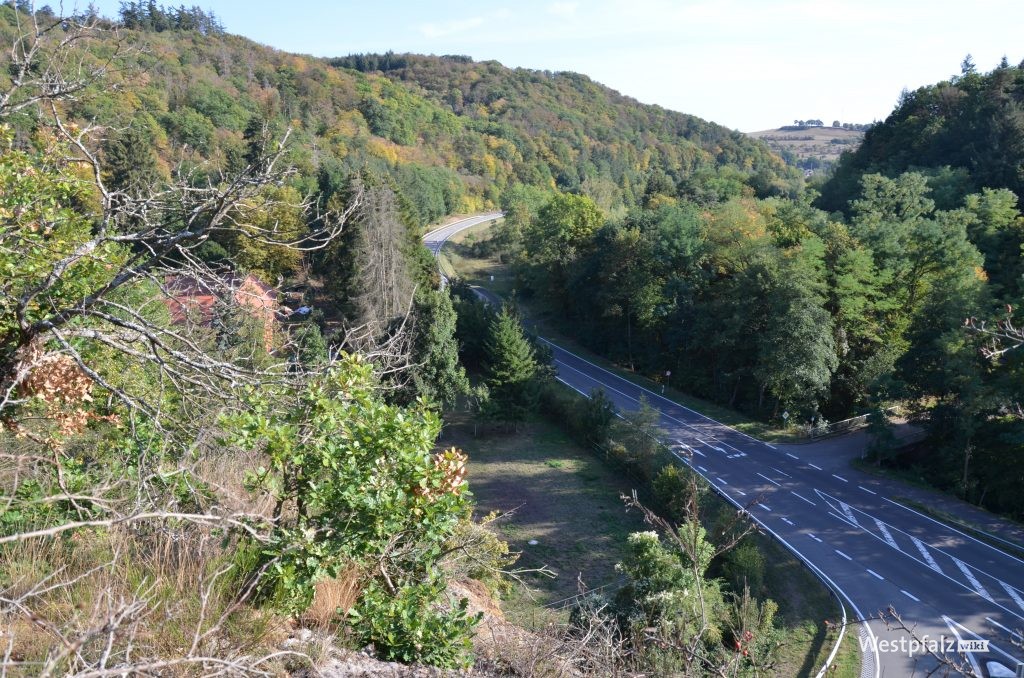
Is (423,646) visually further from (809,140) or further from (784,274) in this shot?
(809,140)

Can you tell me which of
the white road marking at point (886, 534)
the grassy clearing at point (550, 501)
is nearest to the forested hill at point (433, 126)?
the grassy clearing at point (550, 501)

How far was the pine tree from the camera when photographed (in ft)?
84.5

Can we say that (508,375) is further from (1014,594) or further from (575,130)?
(575,130)

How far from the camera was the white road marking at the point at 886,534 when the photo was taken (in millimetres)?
16788

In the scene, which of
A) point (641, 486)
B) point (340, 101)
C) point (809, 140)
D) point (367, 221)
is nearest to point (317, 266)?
point (367, 221)

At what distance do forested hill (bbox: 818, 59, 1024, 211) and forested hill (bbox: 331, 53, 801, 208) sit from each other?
9115 millimetres

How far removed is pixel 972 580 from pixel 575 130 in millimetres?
107431

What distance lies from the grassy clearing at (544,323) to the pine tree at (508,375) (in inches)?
310

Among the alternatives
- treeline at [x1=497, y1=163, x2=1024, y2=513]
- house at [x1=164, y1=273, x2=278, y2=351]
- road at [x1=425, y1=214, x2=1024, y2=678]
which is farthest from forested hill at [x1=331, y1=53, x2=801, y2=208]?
house at [x1=164, y1=273, x2=278, y2=351]

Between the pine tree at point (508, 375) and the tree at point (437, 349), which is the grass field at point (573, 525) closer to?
the pine tree at point (508, 375)

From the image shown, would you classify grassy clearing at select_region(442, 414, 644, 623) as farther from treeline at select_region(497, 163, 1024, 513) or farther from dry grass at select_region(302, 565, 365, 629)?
dry grass at select_region(302, 565, 365, 629)

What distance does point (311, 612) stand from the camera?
167 inches

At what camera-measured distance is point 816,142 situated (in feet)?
579

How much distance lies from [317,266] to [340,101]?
60.1m
